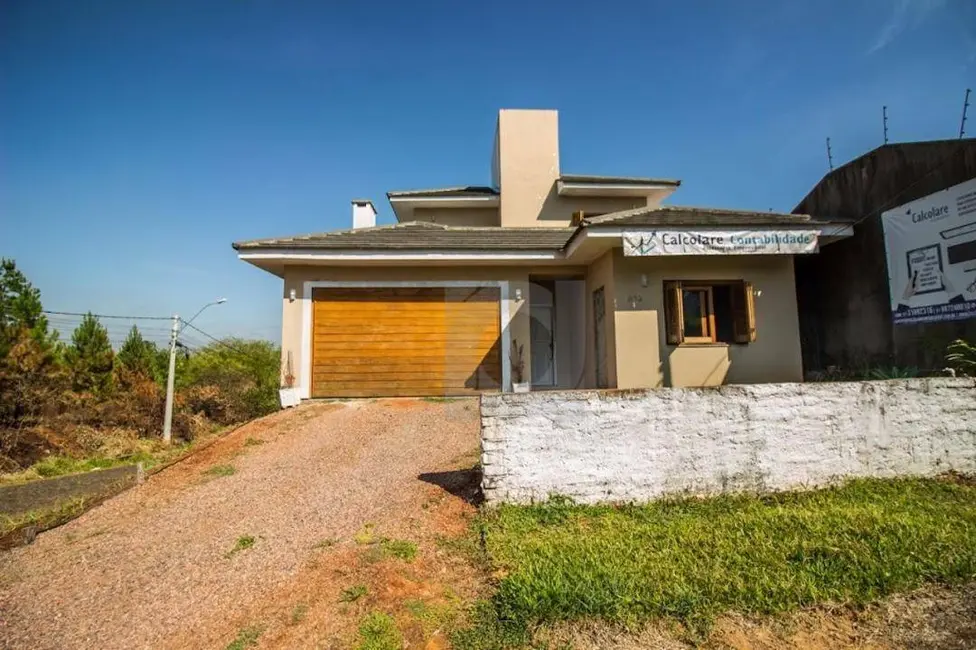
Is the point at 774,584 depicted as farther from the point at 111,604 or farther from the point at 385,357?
the point at 385,357

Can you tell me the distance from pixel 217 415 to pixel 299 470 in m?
9.97

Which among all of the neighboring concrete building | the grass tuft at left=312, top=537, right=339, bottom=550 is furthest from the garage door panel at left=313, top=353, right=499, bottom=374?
the neighboring concrete building

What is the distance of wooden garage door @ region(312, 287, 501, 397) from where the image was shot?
1064 centimetres

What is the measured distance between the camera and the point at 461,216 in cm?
1515

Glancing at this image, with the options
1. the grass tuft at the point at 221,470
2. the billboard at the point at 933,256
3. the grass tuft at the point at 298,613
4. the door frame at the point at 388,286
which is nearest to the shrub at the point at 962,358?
the billboard at the point at 933,256

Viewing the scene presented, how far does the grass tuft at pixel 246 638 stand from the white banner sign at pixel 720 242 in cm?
768

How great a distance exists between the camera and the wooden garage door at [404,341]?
1064cm

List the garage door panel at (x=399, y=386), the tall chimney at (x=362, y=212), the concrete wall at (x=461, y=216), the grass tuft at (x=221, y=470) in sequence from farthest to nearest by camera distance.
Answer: the concrete wall at (x=461, y=216) → the tall chimney at (x=362, y=212) → the garage door panel at (x=399, y=386) → the grass tuft at (x=221, y=470)

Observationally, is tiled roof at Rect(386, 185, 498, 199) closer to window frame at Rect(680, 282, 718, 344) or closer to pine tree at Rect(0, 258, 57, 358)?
window frame at Rect(680, 282, 718, 344)

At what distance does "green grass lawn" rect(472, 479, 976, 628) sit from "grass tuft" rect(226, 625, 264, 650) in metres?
1.55

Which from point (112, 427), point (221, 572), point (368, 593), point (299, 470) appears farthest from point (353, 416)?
Answer: point (112, 427)

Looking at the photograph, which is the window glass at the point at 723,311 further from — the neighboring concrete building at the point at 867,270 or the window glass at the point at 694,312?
the neighboring concrete building at the point at 867,270

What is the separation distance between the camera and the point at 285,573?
3918 millimetres

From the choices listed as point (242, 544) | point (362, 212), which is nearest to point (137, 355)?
point (362, 212)
